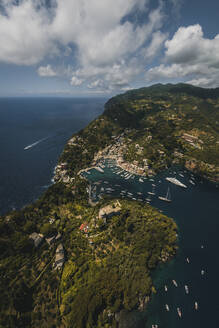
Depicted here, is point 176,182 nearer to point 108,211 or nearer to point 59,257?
point 108,211

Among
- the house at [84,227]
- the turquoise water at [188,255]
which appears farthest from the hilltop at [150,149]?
the house at [84,227]

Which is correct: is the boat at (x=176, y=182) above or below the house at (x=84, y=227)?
below

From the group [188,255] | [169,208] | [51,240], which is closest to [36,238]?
[51,240]

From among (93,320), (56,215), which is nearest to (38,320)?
(93,320)

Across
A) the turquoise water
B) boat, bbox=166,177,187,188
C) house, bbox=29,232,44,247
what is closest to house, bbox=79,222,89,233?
house, bbox=29,232,44,247

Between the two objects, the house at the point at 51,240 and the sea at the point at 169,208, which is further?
the house at the point at 51,240

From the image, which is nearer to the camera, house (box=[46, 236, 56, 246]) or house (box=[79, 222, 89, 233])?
house (box=[46, 236, 56, 246])

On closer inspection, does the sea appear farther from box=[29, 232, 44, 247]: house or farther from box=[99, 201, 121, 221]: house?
box=[29, 232, 44, 247]: house

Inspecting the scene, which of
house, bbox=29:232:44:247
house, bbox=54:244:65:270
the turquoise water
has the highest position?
house, bbox=29:232:44:247

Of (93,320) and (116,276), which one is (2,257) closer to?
(93,320)

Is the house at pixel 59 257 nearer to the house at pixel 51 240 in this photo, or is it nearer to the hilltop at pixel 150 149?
the house at pixel 51 240
